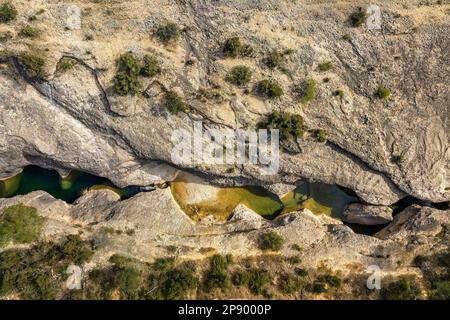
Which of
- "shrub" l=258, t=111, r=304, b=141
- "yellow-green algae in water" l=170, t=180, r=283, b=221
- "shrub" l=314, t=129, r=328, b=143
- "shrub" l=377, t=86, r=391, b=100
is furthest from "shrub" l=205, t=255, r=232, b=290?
"shrub" l=377, t=86, r=391, b=100

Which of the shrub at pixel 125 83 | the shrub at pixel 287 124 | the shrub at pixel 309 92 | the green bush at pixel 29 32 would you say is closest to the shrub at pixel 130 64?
the shrub at pixel 125 83

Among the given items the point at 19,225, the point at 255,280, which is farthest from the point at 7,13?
the point at 255,280

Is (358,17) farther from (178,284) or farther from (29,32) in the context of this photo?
(29,32)

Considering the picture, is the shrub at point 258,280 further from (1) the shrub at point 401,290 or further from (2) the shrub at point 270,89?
(2) the shrub at point 270,89

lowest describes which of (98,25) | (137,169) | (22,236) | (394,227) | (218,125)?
(394,227)

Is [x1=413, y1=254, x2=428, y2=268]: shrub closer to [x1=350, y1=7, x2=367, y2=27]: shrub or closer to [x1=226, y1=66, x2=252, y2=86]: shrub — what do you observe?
[x1=350, y1=7, x2=367, y2=27]: shrub

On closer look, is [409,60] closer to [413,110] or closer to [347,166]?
[413,110]
